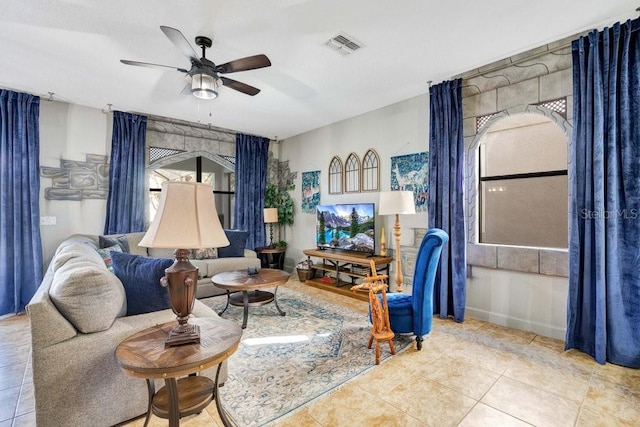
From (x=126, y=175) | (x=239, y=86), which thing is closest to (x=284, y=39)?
(x=239, y=86)

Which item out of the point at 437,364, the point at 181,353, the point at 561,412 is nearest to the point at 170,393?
the point at 181,353

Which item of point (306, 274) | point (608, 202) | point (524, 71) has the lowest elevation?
point (306, 274)

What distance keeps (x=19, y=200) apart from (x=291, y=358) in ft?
13.3

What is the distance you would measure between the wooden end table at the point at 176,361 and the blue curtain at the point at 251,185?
420cm

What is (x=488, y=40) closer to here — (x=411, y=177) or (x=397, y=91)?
(x=397, y=91)

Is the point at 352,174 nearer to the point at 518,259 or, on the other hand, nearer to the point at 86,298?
the point at 518,259

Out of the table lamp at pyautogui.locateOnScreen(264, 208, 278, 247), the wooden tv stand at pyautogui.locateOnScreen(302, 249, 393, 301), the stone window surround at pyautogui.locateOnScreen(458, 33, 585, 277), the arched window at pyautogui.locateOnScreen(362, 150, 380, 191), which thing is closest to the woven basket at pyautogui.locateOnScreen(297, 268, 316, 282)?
the wooden tv stand at pyautogui.locateOnScreen(302, 249, 393, 301)

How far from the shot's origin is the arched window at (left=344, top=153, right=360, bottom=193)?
15.9 feet

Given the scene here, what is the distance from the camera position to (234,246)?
15.7ft

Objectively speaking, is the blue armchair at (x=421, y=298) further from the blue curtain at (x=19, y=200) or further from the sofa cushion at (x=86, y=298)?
the blue curtain at (x=19, y=200)

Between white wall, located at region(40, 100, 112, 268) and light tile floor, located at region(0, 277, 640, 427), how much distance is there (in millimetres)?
1809

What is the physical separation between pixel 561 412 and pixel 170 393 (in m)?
2.28

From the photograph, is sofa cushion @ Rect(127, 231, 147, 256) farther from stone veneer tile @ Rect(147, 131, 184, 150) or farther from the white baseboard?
the white baseboard

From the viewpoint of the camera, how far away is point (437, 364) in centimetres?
242
